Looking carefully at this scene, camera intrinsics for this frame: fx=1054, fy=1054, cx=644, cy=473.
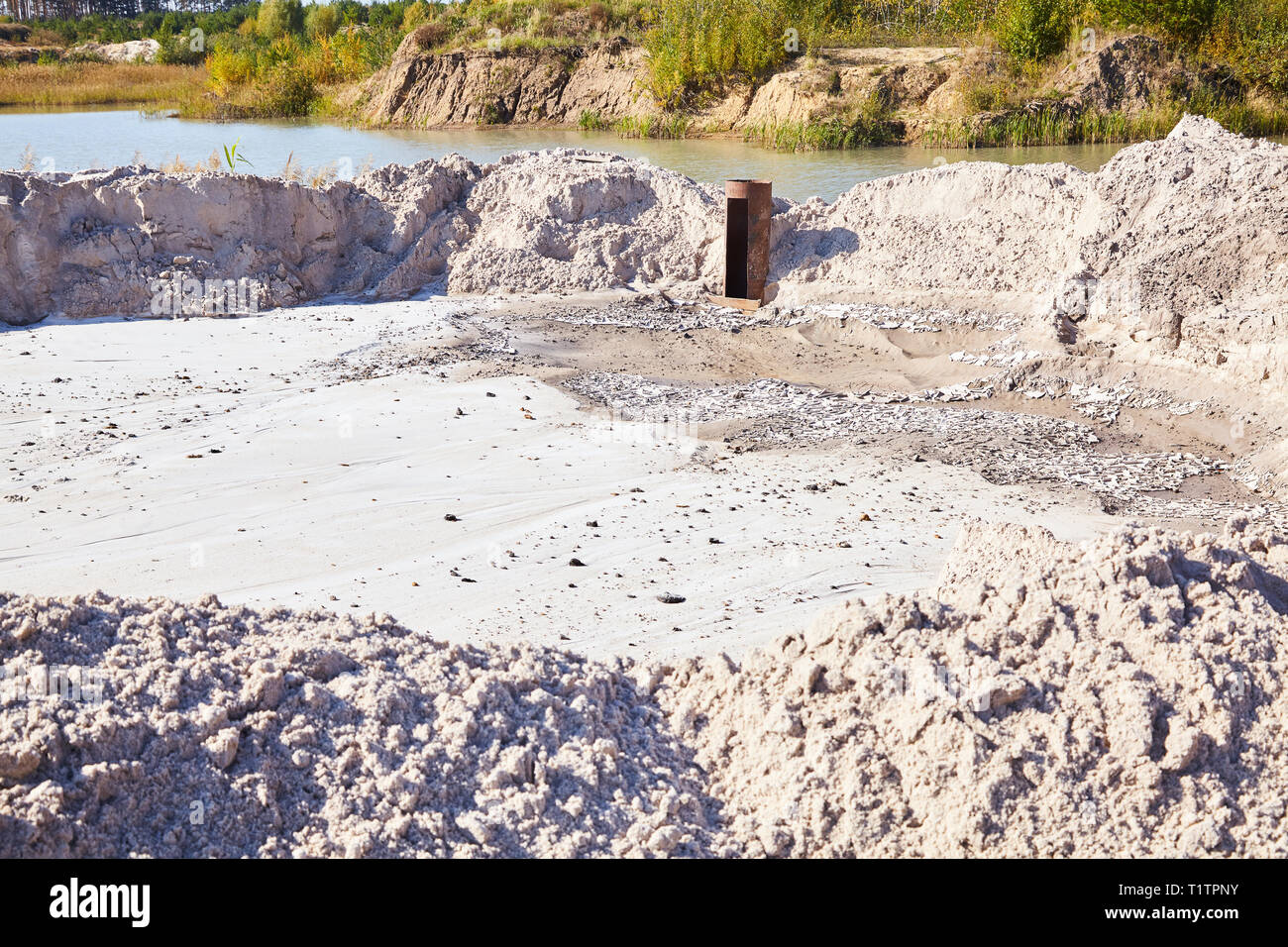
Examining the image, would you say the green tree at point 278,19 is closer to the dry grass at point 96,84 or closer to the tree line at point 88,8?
the dry grass at point 96,84

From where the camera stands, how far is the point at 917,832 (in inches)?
125

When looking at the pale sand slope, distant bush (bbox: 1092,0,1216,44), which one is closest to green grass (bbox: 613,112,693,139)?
distant bush (bbox: 1092,0,1216,44)

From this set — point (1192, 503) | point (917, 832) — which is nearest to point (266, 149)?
point (1192, 503)

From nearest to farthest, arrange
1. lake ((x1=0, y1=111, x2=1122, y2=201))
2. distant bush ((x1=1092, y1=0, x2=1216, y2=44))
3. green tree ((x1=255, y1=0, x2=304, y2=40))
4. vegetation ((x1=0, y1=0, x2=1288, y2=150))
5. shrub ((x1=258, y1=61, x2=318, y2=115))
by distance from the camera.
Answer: lake ((x1=0, y1=111, x2=1122, y2=201)), vegetation ((x1=0, y1=0, x2=1288, y2=150)), distant bush ((x1=1092, y1=0, x2=1216, y2=44)), shrub ((x1=258, y1=61, x2=318, y2=115)), green tree ((x1=255, y1=0, x2=304, y2=40))

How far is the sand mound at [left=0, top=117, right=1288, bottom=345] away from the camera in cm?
843

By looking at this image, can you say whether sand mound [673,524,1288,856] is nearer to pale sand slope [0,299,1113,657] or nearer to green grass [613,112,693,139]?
pale sand slope [0,299,1113,657]

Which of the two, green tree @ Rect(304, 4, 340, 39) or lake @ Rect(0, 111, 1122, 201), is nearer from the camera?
lake @ Rect(0, 111, 1122, 201)

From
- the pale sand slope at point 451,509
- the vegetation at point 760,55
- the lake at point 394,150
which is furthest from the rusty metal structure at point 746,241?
the vegetation at point 760,55

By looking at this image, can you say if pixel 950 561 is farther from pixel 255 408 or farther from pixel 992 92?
pixel 992 92

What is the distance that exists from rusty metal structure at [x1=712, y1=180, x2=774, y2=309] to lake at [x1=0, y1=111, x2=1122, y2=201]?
4606 mm

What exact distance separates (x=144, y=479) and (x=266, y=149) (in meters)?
21.7

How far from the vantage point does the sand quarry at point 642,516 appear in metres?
3.20
